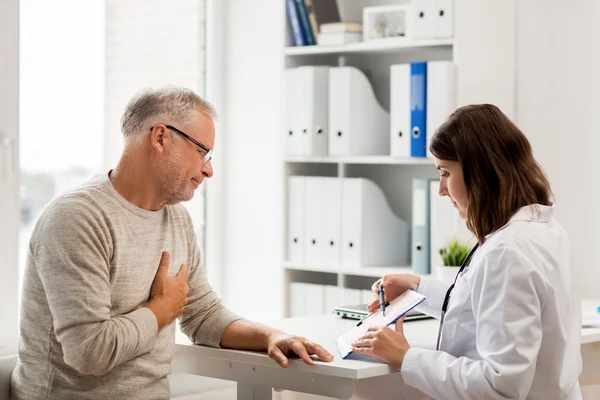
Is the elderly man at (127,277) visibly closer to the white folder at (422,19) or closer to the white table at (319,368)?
the white table at (319,368)

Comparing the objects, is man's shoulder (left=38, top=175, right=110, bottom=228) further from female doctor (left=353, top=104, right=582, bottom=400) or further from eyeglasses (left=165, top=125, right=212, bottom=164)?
female doctor (left=353, top=104, right=582, bottom=400)

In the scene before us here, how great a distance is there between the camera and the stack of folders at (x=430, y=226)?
9.87 ft

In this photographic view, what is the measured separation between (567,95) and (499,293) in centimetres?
145

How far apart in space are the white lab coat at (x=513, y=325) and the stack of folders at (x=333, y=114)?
1412 millimetres

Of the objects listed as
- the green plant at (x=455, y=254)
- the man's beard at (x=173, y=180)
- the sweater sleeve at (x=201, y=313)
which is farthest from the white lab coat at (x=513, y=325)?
the green plant at (x=455, y=254)

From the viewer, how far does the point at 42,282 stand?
1.88m

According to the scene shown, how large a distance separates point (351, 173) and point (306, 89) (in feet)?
1.31

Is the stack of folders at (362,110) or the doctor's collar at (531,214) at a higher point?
the stack of folders at (362,110)

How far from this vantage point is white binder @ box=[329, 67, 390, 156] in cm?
323

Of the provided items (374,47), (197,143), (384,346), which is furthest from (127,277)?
(374,47)

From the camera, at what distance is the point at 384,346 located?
1.91 m

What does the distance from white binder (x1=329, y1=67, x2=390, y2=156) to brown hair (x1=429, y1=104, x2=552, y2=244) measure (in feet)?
4.38

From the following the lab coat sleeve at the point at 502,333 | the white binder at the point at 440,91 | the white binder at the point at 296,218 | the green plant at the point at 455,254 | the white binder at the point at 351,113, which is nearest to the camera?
the lab coat sleeve at the point at 502,333

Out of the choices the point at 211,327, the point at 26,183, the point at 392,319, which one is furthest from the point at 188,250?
the point at 26,183
